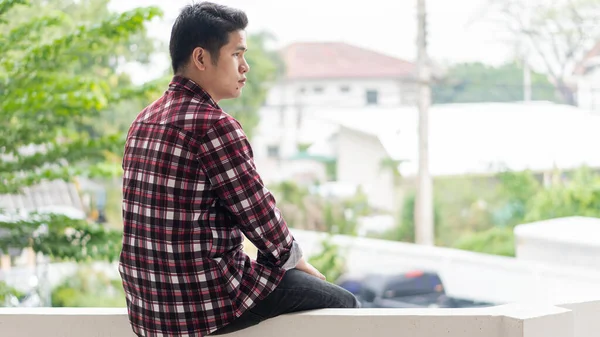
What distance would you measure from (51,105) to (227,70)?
171cm

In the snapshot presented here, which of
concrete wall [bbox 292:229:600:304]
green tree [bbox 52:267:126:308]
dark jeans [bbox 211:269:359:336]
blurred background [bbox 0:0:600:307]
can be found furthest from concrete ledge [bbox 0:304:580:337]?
green tree [bbox 52:267:126:308]

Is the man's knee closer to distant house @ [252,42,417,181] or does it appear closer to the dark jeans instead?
the dark jeans

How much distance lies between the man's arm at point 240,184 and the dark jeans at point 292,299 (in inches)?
4.8

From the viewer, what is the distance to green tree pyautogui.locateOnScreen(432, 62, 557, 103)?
429 inches

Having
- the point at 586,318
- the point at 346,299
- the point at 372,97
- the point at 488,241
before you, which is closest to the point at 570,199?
the point at 488,241

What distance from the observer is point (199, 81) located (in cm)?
154

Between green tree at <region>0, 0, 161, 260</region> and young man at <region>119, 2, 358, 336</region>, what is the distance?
4.35 ft

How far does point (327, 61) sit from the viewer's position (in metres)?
12.1

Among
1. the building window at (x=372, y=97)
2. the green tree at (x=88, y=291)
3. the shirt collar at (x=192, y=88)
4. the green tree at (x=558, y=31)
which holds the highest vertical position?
the green tree at (x=558, y=31)

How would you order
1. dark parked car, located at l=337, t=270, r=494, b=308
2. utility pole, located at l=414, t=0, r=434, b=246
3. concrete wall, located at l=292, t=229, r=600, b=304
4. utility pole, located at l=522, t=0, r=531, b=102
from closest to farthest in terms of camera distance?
1. concrete wall, located at l=292, t=229, r=600, b=304
2. dark parked car, located at l=337, t=270, r=494, b=308
3. utility pole, located at l=414, t=0, r=434, b=246
4. utility pole, located at l=522, t=0, r=531, b=102

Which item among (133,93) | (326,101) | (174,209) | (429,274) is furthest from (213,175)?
(326,101)

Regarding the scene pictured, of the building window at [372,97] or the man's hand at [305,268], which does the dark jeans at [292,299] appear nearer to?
the man's hand at [305,268]

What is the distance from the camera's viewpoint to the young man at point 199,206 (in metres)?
1.46

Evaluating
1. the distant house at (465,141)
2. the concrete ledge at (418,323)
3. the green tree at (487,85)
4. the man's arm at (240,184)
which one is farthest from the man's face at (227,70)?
the green tree at (487,85)
